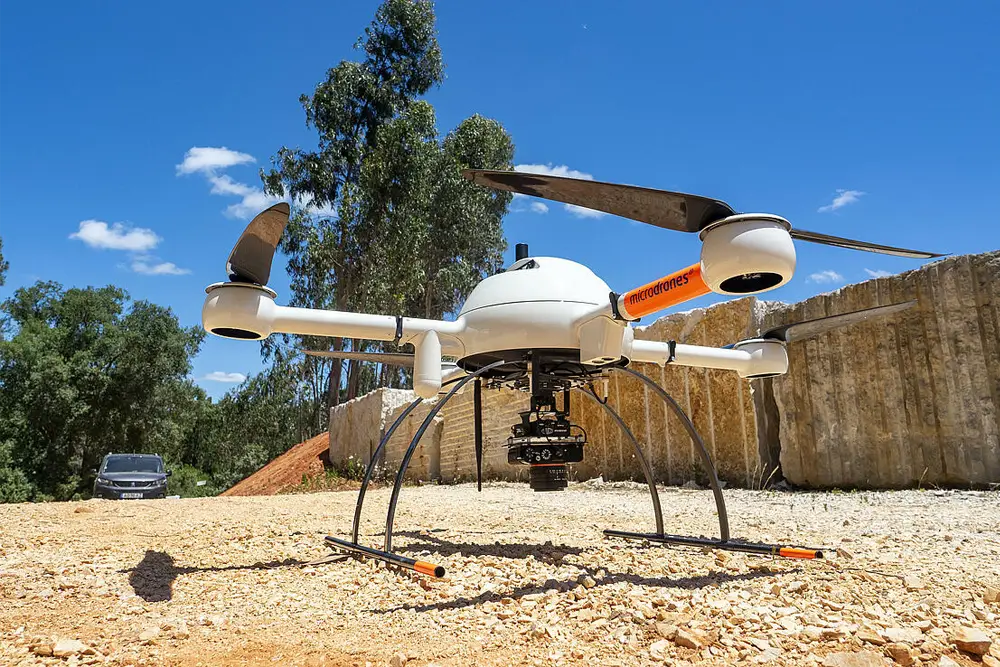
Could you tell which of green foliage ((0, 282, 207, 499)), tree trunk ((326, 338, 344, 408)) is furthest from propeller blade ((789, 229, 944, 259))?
green foliage ((0, 282, 207, 499))

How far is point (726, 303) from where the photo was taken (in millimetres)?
9062

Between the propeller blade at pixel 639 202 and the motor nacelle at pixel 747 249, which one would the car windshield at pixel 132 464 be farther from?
the motor nacelle at pixel 747 249

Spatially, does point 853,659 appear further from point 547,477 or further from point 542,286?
point 542,286

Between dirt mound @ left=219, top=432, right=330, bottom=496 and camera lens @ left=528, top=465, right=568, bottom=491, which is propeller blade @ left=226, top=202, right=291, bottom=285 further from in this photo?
dirt mound @ left=219, top=432, right=330, bottom=496

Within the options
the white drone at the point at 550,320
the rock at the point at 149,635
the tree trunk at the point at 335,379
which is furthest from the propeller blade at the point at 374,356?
the tree trunk at the point at 335,379

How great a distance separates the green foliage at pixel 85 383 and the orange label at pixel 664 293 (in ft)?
87.9

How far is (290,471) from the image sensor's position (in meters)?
19.5

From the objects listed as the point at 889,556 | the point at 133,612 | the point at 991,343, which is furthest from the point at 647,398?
the point at 133,612

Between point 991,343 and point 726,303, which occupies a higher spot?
point 726,303

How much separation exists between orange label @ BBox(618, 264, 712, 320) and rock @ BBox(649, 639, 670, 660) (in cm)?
145

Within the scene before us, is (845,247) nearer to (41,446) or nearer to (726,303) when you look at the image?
(726,303)

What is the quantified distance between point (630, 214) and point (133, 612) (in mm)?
3095

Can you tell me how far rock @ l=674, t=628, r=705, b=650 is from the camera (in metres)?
2.47

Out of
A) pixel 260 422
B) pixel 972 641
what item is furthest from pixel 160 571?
pixel 260 422
